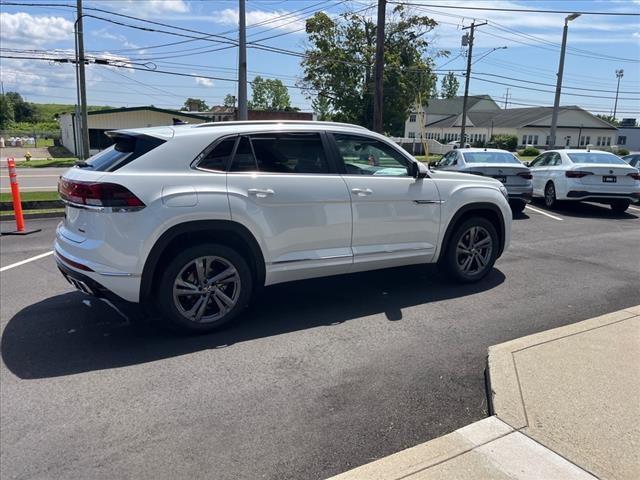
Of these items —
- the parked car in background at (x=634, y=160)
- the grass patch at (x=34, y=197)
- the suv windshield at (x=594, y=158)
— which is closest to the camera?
the grass patch at (x=34, y=197)

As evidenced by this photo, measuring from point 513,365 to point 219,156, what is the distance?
9.51 feet

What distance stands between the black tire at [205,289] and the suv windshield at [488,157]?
30.2ft

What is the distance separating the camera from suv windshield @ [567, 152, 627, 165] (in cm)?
1266

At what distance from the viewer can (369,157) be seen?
17.5 feet

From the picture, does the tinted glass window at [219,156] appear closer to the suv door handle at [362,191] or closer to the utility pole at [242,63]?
the suv door handle at [362,191]

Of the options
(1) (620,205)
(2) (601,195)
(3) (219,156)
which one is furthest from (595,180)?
(3) (219,156)

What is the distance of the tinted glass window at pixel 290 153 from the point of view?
4664mm

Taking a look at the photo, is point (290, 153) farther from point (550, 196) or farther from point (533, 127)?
point (533, 127)

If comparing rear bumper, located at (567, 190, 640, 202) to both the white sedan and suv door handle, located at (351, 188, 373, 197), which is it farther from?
suv door handle, located at (351, 188, 373, 197)

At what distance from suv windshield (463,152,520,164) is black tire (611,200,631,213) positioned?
2619mm

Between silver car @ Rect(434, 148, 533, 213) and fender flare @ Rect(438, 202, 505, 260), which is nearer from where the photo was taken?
fender flare @ Rect(438, 202, 505, 260)

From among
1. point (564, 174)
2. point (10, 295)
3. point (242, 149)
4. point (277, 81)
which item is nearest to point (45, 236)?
point (10, 295)

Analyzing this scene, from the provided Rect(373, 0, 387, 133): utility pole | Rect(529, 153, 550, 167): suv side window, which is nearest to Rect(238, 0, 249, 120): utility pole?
Rect(373, 0, 387, 133): utility pole

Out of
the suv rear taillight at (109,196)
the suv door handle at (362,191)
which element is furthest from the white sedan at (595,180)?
the suv rear taillight at (109,196)
